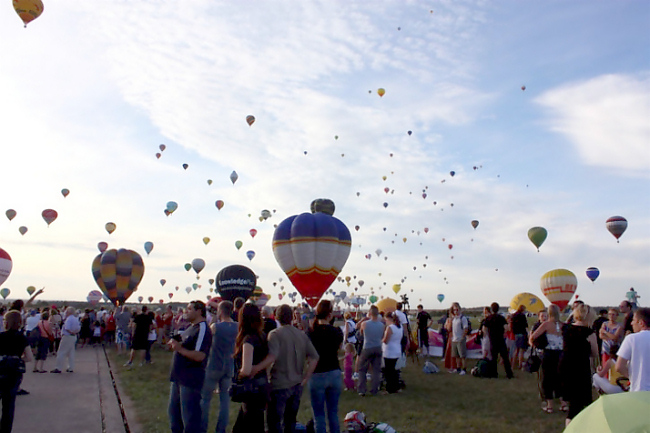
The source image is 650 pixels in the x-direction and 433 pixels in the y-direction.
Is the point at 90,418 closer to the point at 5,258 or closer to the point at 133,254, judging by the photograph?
the point at 5,258

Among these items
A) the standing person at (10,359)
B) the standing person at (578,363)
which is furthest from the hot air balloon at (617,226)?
the standing person at (10,359)

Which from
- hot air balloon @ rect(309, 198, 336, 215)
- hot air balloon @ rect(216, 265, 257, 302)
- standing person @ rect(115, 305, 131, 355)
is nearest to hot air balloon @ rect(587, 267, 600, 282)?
hot air balloon @ rect(309, 198, 336, 215)

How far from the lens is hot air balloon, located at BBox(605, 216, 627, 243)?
3272cm

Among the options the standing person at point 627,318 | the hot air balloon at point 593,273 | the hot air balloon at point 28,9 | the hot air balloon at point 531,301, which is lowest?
the standing person at point 627,318

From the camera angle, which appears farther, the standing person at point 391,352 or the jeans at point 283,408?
the standing person at point 391,352

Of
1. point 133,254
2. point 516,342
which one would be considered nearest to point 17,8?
point 133,254

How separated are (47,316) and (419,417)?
1086cm

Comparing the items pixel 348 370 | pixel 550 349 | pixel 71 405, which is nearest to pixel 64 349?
pixel 71 405

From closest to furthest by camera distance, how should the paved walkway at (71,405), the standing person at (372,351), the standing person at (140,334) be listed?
the paved walkway at (71,405) < the standing person at (372,351) < the standing person at (140,334)

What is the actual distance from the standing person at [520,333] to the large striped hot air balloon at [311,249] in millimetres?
8411

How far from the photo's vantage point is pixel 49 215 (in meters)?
33.7

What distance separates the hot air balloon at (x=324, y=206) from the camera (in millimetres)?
27266

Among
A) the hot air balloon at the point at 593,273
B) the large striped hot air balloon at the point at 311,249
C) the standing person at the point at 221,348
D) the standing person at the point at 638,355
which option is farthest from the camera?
the hot air balloon at the point at 593,273

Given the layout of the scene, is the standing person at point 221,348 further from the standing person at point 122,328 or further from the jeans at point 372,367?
the standing person at point 122,328
